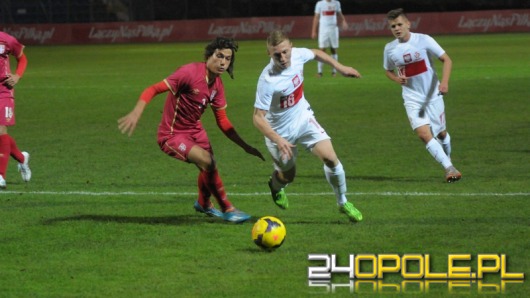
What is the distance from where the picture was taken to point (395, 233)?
9211mm

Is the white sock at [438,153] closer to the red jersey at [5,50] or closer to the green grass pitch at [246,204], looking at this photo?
the green grass pitch at [246,204]

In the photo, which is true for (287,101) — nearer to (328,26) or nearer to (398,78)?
(398,78)

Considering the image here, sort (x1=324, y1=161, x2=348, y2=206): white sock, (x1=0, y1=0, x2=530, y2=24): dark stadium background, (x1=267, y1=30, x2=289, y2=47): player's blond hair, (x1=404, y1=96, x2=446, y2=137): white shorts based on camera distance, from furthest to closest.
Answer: (x1=0, y1=0, x2=530, y2=24): dark stadium background < (x1=404, y1=96, x2=446, y2=137): white shorts < (x1=324, y1=161, x2=348, y2=206): white sock < (x1=267, y1=30, x2=289, y2=47): player's blond hair

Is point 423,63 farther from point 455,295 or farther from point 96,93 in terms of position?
point 96,93

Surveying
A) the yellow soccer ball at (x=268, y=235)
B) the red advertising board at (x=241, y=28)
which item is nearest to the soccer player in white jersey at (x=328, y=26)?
the red advertising board at (x=241, y=28)

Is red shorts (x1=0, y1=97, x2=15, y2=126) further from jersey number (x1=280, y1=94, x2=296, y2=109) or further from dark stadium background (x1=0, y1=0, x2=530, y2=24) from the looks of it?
dark stadium background (x1=0, y1=0, x2=530, y2=24)

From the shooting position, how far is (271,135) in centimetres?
934

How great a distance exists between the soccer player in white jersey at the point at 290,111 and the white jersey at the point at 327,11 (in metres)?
20.8

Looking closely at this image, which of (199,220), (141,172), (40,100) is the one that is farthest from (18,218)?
(40,100)

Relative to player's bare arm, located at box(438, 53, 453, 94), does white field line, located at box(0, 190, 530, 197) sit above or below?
below

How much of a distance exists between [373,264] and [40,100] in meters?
17.5

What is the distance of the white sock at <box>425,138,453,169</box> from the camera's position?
12407mm

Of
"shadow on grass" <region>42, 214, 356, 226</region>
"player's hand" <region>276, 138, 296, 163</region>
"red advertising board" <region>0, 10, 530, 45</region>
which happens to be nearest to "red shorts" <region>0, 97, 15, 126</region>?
"shadow on grass" <region>42, 214, 356, 226</region>

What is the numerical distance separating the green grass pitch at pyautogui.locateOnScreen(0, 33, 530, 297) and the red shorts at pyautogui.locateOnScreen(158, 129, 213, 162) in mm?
638
